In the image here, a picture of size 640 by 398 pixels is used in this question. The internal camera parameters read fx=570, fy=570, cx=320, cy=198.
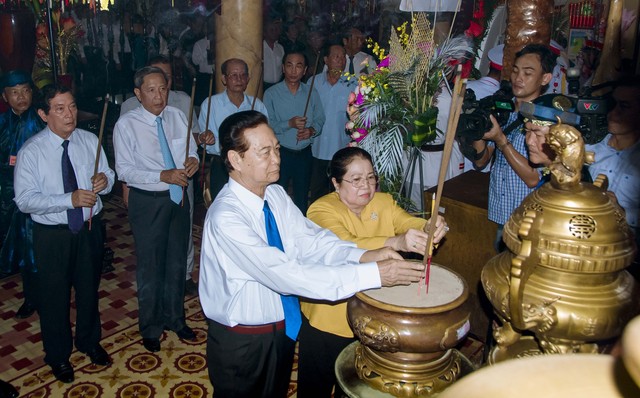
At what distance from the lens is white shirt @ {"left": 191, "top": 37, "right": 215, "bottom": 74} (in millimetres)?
9141

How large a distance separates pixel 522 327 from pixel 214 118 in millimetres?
4074

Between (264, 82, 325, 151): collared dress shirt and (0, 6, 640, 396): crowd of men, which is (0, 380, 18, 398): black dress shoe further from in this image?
(264, 82, 325, 151): collared dress shirt

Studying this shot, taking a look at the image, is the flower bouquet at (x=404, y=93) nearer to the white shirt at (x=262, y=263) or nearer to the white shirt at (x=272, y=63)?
the white shirt at (x=262, y=263)

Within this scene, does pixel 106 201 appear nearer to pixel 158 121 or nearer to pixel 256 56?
pixel 256 56

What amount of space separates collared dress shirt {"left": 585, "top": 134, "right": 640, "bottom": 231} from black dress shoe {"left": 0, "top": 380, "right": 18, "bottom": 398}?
10.8ft

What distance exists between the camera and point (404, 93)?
2.91m

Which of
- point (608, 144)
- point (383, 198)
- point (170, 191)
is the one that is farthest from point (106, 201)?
point (608, 144)

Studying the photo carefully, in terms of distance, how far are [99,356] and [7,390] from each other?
23.3 inches

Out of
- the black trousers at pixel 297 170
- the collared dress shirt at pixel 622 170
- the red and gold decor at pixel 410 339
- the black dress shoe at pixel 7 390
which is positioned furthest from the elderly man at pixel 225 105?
the red and gold decor at pixel 410 339

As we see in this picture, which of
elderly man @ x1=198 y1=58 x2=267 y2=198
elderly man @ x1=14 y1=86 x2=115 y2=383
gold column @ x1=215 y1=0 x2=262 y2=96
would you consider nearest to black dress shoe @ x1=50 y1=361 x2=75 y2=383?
elderly man @ x1=14 y1=86 x2=115 y2=383

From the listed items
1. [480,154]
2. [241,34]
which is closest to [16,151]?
[241,34]

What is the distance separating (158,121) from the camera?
12.7 ft

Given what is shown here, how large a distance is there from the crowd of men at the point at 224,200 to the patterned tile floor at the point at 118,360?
10cm

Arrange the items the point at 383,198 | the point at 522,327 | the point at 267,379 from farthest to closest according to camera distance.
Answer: the point at 383,198
the point at 267,379
the point at 522,327
